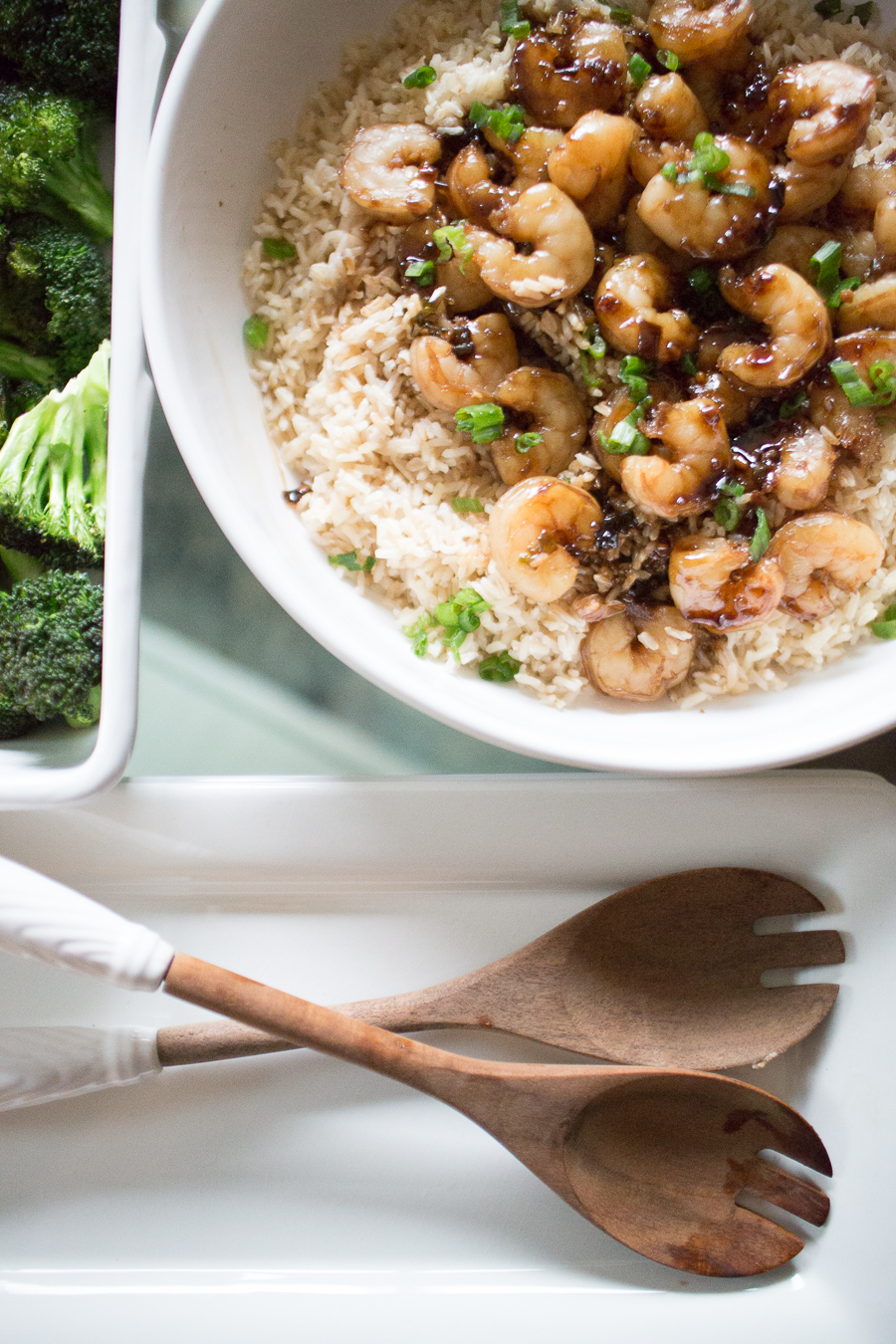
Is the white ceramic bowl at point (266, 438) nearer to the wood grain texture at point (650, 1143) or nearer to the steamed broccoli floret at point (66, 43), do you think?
the steamed broccoli floret at point (66, 43)

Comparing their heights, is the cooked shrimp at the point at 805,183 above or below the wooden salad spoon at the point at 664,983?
above

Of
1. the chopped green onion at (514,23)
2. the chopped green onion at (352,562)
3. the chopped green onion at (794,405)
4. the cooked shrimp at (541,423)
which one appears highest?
the chopped green onion at (514,23)

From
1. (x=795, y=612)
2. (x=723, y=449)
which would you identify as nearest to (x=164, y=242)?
(x=723, y=449)

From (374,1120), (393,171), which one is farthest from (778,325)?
(374,1120)

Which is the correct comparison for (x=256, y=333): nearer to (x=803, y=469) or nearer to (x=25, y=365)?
(x=25, y=365)

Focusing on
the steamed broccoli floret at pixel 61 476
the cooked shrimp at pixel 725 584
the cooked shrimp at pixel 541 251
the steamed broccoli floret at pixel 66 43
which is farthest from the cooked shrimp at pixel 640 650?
the steamed broccoli floret at pixel 66 43

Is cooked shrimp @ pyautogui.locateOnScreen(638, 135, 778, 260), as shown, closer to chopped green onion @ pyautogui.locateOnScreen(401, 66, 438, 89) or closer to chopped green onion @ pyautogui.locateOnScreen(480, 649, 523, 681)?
chopped green onion @ pyautogui.locateOnScreen(401, 66, 438, 89)
